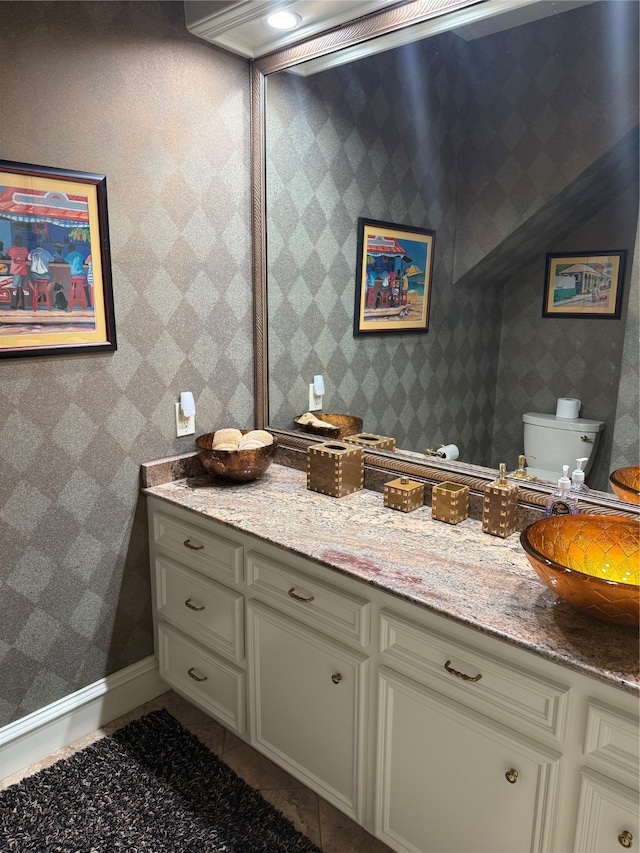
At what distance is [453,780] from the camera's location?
1454mm

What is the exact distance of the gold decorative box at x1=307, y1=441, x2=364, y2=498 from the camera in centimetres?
208

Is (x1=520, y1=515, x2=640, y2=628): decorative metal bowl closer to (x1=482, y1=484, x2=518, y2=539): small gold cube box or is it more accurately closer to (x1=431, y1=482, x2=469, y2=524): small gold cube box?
(x1=482, y1=484, x2=518, y2=539): small gold cube box

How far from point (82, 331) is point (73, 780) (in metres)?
1.43

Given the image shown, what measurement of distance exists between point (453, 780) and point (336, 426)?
48.9 inches

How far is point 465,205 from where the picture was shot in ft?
6.13

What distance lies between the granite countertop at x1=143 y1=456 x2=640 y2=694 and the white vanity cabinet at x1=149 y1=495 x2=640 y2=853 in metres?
0.03

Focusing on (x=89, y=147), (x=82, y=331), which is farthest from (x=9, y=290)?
(x=89, y=147)

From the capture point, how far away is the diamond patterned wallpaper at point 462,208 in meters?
1.54

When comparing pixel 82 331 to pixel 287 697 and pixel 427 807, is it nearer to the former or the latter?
pixel 287 697

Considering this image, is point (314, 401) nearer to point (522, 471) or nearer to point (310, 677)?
point (522, 471)

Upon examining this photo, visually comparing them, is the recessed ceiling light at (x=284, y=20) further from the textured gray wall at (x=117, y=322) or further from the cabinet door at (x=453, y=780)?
the cabinet door at (x=453, y=780)

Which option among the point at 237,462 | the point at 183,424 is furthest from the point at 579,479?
the point at 183,424

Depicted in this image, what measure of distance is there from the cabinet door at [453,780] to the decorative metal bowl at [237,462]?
889 mm

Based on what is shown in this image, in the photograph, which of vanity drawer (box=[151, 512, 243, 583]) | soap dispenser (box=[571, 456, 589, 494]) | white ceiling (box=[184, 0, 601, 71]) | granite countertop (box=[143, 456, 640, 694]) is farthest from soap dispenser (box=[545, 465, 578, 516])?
white ceiling (box=[184, 0, 601, 71])
